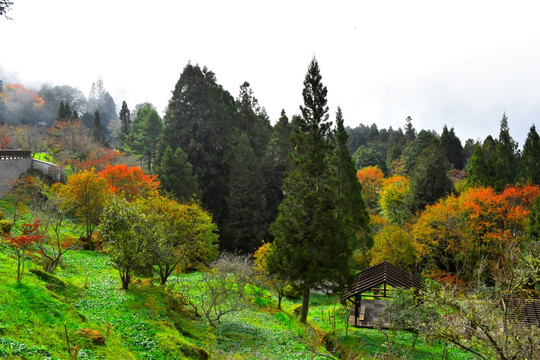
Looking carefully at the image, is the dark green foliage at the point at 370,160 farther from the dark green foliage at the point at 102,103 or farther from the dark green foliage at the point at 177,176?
the dark green foliage at the point at 102,103

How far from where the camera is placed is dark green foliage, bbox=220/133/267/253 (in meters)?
42.9

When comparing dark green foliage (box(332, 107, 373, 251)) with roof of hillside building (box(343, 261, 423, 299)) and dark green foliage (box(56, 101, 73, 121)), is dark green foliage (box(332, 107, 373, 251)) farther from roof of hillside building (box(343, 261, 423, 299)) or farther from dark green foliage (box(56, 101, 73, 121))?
dark green foliage (box(56, 101, 73, 121))

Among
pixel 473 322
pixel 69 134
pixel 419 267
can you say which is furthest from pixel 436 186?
pixel 69 134

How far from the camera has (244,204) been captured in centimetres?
4428

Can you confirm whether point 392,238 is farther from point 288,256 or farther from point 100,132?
point 100,132

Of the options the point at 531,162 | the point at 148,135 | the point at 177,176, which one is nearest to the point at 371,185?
the point at 531,162

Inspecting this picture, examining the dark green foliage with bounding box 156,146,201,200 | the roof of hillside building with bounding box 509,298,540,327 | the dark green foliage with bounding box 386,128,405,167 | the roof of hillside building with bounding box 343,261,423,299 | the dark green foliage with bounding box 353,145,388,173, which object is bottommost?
the roof of hillside building with bounding box 509,298,540,327

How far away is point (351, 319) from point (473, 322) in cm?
1679


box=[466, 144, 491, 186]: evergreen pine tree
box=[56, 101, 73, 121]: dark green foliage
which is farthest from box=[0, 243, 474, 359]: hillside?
box=[56, 101, 73, 121]: dark green foliage

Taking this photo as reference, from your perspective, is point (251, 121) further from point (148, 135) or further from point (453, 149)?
point (453, 149)

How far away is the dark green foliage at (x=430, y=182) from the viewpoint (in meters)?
42.7

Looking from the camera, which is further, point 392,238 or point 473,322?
point 392,238

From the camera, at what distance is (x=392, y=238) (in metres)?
32.0

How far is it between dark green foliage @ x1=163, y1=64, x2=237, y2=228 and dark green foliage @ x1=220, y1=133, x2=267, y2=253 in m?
1.66
